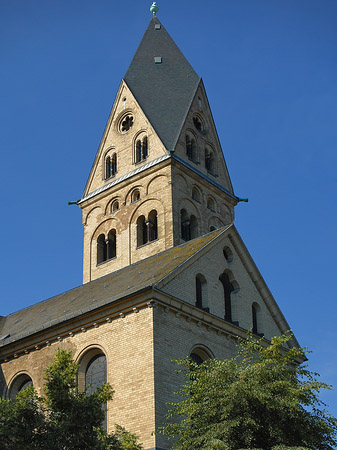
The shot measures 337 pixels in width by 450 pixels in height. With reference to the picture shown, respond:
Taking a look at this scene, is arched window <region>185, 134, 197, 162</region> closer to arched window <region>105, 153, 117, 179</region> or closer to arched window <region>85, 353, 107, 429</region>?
arched window <region>105, 153, 117, 179</region>

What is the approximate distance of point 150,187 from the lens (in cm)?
4406

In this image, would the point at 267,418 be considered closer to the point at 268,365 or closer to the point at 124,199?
the point at 268,365

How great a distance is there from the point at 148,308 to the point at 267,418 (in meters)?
7.15

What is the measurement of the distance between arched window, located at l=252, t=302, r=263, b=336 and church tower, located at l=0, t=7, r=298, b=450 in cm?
5

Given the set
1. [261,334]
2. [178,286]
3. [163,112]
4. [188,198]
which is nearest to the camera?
[178,286]

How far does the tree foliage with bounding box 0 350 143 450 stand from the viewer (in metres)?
17.9

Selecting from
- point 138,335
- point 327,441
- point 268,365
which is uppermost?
point 138,335

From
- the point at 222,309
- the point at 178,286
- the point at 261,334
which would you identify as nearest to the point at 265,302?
the point at 261,334

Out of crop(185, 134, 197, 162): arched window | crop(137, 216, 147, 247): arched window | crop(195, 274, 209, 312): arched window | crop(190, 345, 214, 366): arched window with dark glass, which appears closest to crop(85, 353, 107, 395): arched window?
crop(190, 345, 214, 366): arched window with dark glass

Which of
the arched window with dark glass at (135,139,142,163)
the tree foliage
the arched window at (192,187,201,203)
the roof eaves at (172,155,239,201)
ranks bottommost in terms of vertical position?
the tree foliage

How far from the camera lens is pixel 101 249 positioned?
45.7 meters

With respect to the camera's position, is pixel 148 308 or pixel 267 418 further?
pixel 148 308

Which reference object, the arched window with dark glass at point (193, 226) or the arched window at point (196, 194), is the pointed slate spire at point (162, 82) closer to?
the arched window at point (196, 194)

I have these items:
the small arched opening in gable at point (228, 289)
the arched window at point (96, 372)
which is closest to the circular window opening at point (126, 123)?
the small arched opening in gable at point (228, 289)
